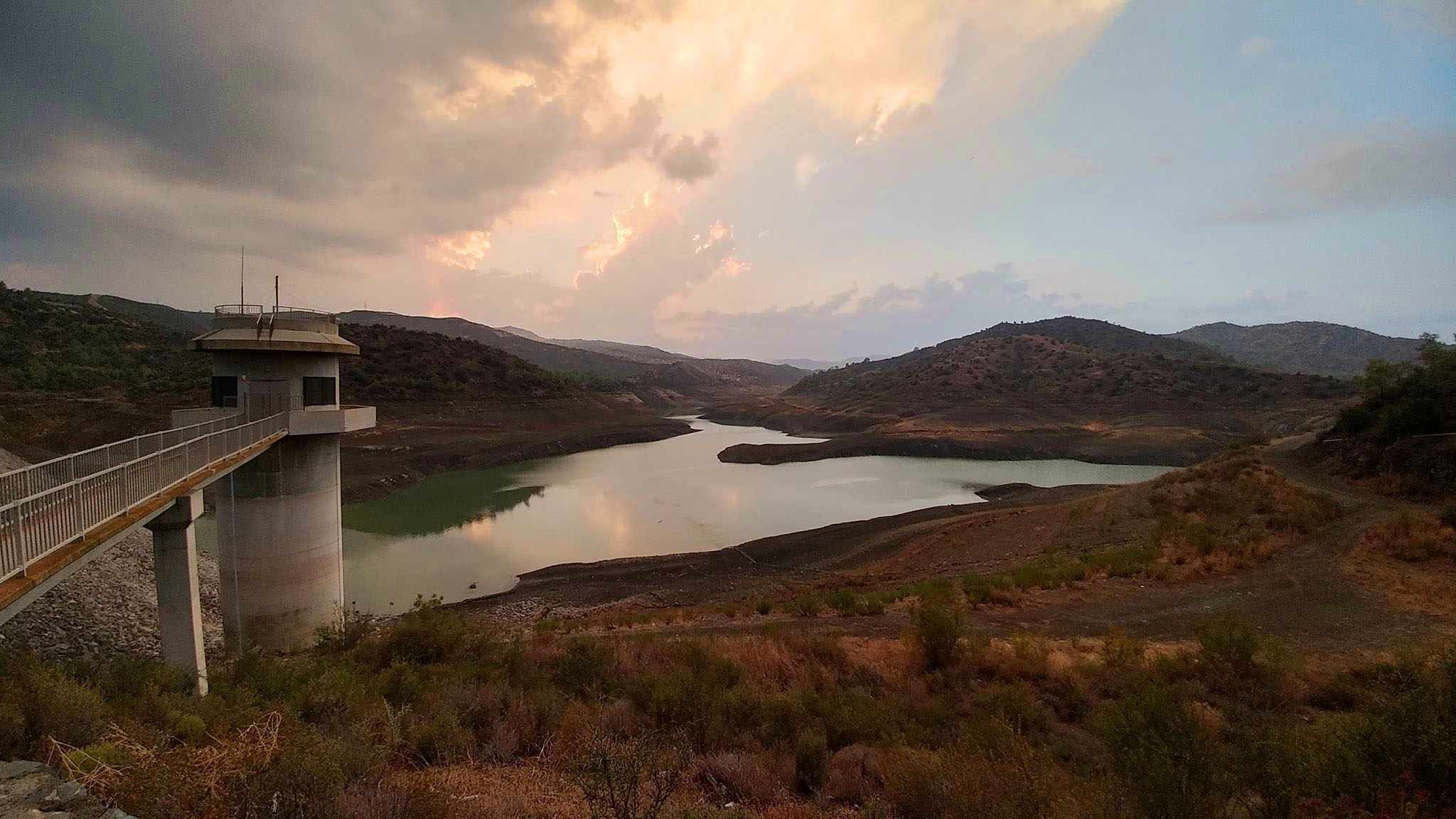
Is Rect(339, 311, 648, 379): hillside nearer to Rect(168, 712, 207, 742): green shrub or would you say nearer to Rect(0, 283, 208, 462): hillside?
Rect(0, 283, 208, 462): hillside

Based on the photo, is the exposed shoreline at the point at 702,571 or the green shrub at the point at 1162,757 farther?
the exposed shoreline at the point at 702,571

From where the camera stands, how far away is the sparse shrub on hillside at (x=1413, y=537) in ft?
37.8

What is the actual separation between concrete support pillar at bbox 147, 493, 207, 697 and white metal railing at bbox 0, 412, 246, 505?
0.85 metres

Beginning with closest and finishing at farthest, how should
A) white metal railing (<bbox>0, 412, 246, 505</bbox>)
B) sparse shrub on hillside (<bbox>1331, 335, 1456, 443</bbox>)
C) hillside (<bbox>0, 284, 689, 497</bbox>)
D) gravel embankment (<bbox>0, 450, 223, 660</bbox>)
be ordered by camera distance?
white metal railing (<bbox>0, 412, 246, 505</bbox>)
gravel embankment (<bbox>0, 450, 223, 660</bbox>)
sparse shrub on hillside (<bbox>1331, 335, 1456, 443</bbox>)
hillside (<bbox>0, 284, 689, 497</bbox>)

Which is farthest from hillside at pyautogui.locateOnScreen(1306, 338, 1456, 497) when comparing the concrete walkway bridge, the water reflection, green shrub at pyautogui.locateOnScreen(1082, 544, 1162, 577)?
the water reflection

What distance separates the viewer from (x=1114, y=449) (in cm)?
4962

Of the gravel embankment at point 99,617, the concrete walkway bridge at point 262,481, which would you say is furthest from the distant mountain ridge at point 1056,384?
the gravel embankment at point 99,617

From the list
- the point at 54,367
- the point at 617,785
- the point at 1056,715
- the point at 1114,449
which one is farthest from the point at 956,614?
the point at 54,367

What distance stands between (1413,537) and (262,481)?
900 inches

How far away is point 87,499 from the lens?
5727 millimetres

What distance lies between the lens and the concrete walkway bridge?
7629 mm

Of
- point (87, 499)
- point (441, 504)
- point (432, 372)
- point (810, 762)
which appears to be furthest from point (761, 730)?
point (432, 372)

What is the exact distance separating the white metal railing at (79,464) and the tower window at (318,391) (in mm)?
1686

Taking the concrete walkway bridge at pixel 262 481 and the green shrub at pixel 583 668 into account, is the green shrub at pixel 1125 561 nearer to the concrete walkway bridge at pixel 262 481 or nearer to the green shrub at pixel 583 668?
the green shrub at pixel 583 668
